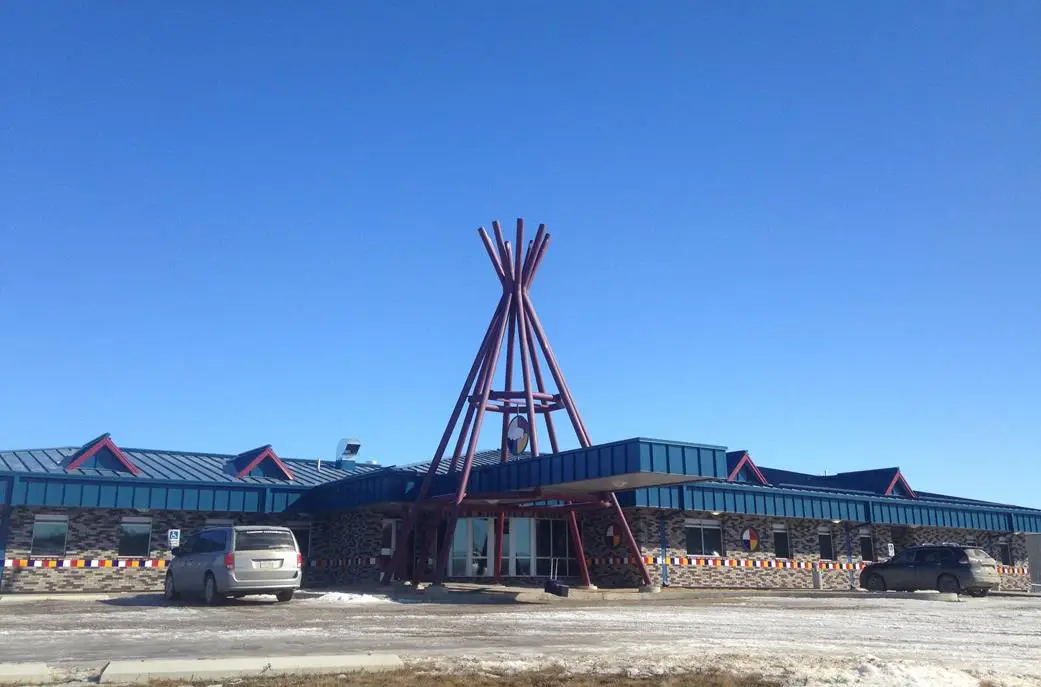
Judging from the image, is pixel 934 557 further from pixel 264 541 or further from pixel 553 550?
pixel 264 541

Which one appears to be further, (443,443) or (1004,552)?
(1004,552)

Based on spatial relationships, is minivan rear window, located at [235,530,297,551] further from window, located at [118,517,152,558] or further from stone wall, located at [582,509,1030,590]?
stone wall, located at [582,509,1030,590]

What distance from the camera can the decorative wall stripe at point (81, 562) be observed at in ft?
94.5

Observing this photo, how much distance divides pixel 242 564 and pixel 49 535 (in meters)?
12.7

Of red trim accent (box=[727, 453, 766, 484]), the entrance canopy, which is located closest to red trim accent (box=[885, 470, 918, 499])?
red trim accent (box=[727, 453, 766, 484])

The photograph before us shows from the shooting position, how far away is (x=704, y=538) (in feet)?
111

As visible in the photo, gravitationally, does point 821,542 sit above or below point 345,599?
above

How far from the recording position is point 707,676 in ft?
30.6

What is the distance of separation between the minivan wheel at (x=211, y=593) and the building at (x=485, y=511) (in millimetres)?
6684

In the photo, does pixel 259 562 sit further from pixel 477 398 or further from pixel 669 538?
pixel 669 538

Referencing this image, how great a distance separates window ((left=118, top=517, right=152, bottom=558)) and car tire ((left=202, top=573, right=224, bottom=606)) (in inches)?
442

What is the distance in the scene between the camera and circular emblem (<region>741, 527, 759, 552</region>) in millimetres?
34594

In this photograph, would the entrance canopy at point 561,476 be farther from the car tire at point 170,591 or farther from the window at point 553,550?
the car tire at point 170,591

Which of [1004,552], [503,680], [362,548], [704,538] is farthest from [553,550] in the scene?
[503,680]
